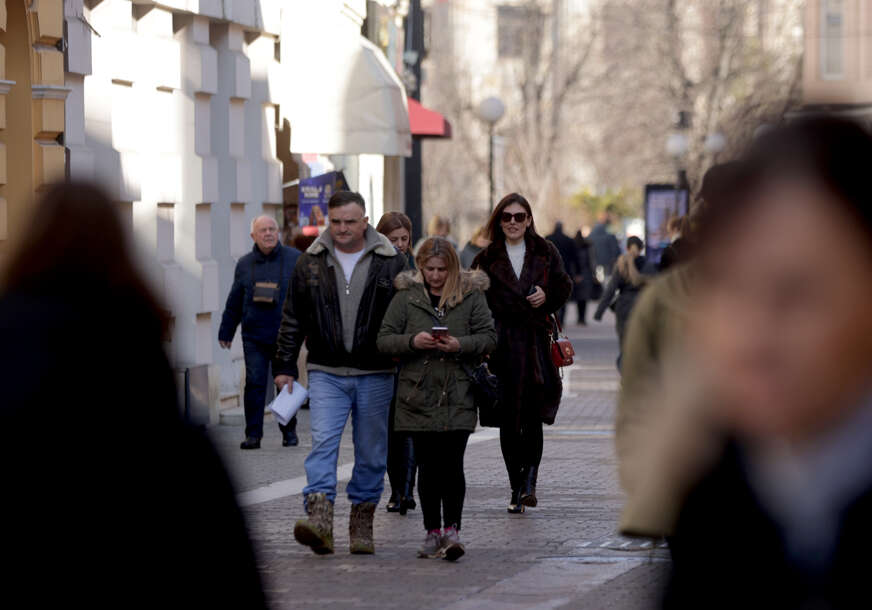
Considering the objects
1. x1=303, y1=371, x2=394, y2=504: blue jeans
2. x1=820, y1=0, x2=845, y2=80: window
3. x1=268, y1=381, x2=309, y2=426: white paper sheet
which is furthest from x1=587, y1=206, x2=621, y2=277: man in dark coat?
x1=303, y1=371, x2=394, y2=504: blue jeans

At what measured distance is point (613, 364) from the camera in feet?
82.7

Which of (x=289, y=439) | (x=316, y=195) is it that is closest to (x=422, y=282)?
(x=289, y=439)

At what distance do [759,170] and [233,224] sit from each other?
51.9 ft

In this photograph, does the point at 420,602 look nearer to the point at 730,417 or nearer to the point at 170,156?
the point at 730,417

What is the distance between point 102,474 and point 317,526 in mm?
6259

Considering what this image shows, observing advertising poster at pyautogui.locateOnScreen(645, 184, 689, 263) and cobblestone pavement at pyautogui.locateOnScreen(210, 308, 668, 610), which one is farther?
advertising poster at pyautogui.locateOnScreen(645, 184, 689, 263)

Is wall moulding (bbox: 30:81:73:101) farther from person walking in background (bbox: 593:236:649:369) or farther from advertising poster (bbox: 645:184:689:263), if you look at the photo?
advertising poster (bbox: 645:184:689:263)

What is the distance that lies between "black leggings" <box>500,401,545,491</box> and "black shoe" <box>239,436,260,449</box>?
13.4ft

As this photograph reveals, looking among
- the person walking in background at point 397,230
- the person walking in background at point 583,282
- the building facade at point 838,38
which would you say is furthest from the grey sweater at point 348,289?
the building facade at point 838,38

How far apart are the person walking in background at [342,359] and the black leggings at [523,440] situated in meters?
1.61

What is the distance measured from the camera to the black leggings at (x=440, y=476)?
9.12 metres

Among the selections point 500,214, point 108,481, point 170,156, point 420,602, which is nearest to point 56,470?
point 108,481

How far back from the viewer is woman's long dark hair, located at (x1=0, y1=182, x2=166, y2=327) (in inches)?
118

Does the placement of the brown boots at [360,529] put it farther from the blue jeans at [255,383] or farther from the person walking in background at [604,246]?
the person walking in background at [604,246]
